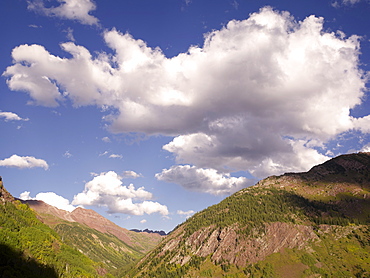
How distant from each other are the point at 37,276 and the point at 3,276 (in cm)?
2593

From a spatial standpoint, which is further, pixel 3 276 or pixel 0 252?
pixel 0 252

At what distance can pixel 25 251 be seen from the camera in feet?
646

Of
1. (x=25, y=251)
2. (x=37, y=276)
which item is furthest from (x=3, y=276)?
(x=25, y=251)

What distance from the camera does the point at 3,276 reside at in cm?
14575

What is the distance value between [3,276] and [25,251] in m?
54.3

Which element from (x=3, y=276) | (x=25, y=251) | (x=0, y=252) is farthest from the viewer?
(x=25, y=251)

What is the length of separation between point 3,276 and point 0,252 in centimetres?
2754

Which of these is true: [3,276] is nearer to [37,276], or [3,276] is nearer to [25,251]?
[37,276]

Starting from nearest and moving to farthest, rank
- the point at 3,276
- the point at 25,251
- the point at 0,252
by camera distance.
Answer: the point at 3,276 < the point at 0,252 < the point at 25,251

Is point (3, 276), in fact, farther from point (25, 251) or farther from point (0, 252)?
point (25, 251)

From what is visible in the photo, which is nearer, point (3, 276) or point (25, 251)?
point (3, 276)

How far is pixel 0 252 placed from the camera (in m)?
168

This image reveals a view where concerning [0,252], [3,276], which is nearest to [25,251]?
[0,252]
